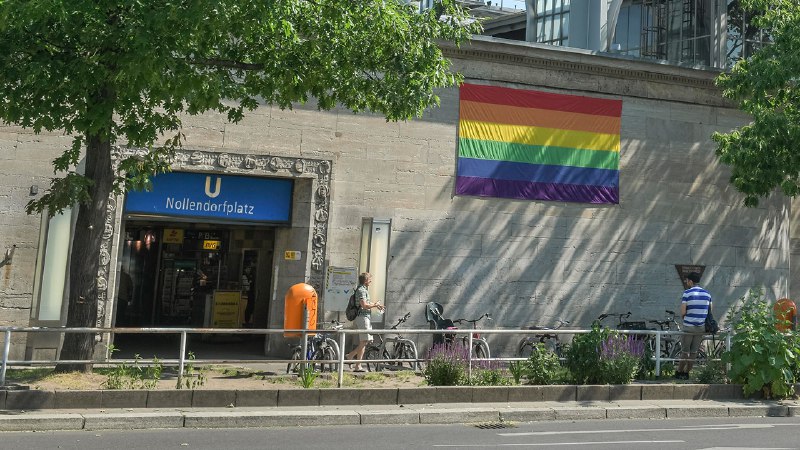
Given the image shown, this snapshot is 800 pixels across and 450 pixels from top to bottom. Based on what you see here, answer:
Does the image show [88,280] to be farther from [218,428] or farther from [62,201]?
[218,428]

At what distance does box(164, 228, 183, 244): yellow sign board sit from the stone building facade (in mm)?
2216

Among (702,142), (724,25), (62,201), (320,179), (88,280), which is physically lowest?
(88,280)

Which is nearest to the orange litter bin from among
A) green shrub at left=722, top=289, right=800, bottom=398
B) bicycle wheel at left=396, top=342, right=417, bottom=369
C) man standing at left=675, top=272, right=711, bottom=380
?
bicycle wheel at left=396, top=342, right=417, bottom=369

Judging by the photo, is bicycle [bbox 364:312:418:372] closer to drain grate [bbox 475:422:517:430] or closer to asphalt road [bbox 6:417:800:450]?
drain grate [bbox 475:422:517:430]

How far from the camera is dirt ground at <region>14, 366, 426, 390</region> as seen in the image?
11367mm

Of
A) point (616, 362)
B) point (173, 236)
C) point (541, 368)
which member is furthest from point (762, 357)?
point (173, 236)

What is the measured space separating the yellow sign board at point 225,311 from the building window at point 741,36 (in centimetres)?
1421

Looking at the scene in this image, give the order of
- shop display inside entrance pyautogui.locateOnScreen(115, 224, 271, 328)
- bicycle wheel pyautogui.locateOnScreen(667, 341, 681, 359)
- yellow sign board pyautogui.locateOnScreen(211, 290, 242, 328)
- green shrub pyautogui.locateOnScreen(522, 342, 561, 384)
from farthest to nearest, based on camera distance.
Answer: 1. shop display inside entrance pyautogui.locateOnScreen(115, 224, 271, 328)
2. yellow sign board pyautogui.locateOnScreen(211, 290, 242, 328)
3. bicycle wheel pyautogui.locateOnScreen(667, 341, 681, 359)
4. green shrub pyautogui.locateOnScreen(522, 342, 561, 384)

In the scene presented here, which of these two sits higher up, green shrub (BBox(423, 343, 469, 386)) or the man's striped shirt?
the man's striped shirt

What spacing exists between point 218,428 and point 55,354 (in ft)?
20.3

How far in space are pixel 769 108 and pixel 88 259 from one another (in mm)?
13763

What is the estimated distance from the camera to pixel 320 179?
17.3 metres

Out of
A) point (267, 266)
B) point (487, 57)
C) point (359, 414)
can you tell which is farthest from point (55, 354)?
point (487, 57)

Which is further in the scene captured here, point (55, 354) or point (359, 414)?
point (55, 354)
